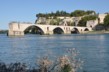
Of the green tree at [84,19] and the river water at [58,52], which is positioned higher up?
the green tree at [84,19]

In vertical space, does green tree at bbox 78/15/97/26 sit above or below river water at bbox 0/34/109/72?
above

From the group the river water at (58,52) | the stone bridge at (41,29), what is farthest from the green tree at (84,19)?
the river water at (58,52)

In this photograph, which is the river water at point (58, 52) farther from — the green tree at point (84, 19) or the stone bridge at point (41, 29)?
the green tree at point (84, 19)

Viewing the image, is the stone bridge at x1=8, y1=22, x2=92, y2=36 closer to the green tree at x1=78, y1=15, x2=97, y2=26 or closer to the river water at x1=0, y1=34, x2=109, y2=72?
the green tree at x1=78, y1=15, x2=97, y2=26

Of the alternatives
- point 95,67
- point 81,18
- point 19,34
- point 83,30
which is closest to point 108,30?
point 83,30

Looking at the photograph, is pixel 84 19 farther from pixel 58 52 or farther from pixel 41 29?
pixel 58 52

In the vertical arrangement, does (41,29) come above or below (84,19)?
below

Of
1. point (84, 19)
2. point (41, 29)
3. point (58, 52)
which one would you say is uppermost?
point (84, 19)

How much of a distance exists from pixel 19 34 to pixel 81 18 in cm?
6317

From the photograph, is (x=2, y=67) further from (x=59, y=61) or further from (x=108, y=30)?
(x=108, y=30)

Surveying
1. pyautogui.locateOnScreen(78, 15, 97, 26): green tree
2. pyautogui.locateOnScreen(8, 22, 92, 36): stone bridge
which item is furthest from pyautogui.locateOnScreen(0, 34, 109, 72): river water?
pyautogui.locateOnScreen(78, 15, 97, 26): green tree

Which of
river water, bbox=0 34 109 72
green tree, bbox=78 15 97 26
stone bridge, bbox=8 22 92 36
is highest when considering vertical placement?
green tree, bbox=78 15 97 26

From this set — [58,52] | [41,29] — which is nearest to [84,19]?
[41,29]

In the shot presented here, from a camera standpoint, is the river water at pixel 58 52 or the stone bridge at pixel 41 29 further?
the stone bridge at pixel 41 29
